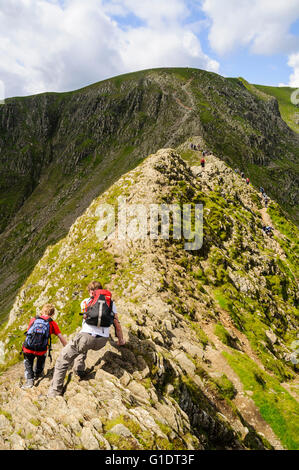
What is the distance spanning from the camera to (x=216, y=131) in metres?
115

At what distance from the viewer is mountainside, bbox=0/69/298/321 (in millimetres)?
109312

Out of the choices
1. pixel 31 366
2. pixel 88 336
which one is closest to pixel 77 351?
pixel 88 336

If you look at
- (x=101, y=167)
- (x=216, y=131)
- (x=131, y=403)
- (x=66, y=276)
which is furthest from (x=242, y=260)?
(x=101, y=167)

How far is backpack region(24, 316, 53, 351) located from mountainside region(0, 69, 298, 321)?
7529 cm

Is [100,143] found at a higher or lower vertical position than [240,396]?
higher

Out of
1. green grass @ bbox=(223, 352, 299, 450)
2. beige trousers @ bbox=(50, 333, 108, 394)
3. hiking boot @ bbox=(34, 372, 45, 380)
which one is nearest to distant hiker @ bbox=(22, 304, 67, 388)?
hiking boot @ bbox=(34, 372, 45, 380)

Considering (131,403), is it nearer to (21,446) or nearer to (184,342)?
(21,446)

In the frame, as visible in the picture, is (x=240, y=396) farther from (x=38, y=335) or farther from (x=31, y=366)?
(x=38, y=335)

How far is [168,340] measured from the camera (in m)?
15.1

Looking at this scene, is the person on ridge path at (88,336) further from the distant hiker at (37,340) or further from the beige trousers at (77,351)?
the distant hiker at (37,340)

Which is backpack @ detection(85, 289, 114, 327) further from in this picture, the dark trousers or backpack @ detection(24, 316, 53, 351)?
the dark trousers

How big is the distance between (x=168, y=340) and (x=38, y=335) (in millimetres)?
7271

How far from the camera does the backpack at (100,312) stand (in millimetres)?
9477

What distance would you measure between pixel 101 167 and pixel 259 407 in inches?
5427
